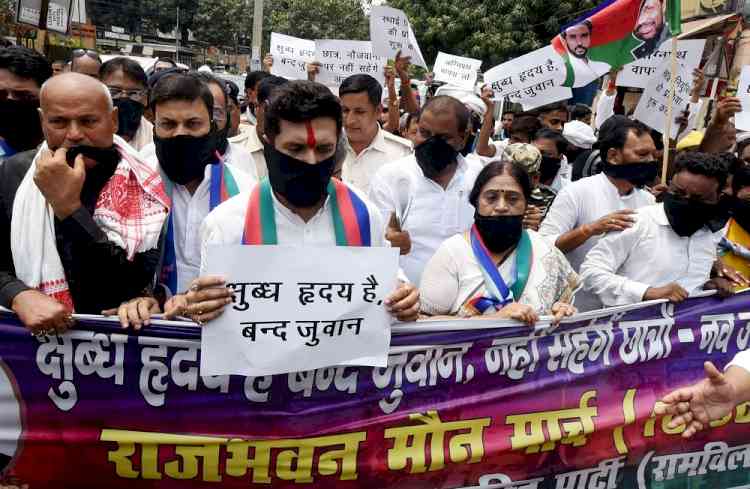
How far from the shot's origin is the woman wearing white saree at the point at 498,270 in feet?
10.4

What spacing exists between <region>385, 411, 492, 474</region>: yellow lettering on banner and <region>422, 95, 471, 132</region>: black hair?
1.74 m

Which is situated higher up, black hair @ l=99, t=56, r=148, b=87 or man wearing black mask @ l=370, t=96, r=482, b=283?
black hair @ l=99, t=56, r=148, b=87

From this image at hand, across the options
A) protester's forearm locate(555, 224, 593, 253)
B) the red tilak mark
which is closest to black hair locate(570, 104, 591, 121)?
protester's forearm locate(555, 224, 593, 253)

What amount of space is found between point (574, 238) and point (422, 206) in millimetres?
850

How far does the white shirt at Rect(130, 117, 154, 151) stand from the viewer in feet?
15.2

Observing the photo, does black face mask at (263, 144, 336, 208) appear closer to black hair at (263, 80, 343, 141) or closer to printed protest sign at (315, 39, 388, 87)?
black hair at (263, 80, 343, 141)

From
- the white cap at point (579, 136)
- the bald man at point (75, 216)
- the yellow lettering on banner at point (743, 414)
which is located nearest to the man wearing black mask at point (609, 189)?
the yellow lettering on banner at point (743, 414)

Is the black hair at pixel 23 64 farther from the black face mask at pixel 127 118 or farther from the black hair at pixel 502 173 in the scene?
the black hair at pixel 502 173

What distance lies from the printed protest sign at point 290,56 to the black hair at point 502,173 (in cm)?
471

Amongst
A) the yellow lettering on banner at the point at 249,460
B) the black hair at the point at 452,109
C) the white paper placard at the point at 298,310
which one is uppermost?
the black hair at the point at 452,109

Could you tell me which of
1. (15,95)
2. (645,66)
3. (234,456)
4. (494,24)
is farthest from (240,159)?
(494,24)

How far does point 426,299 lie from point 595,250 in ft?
3.65

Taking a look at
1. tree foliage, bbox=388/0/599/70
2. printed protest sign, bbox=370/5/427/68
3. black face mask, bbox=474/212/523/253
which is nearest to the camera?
black face mask, bbox=474/212/523/253

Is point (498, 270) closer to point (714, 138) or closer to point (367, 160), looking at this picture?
point (367, 160)
